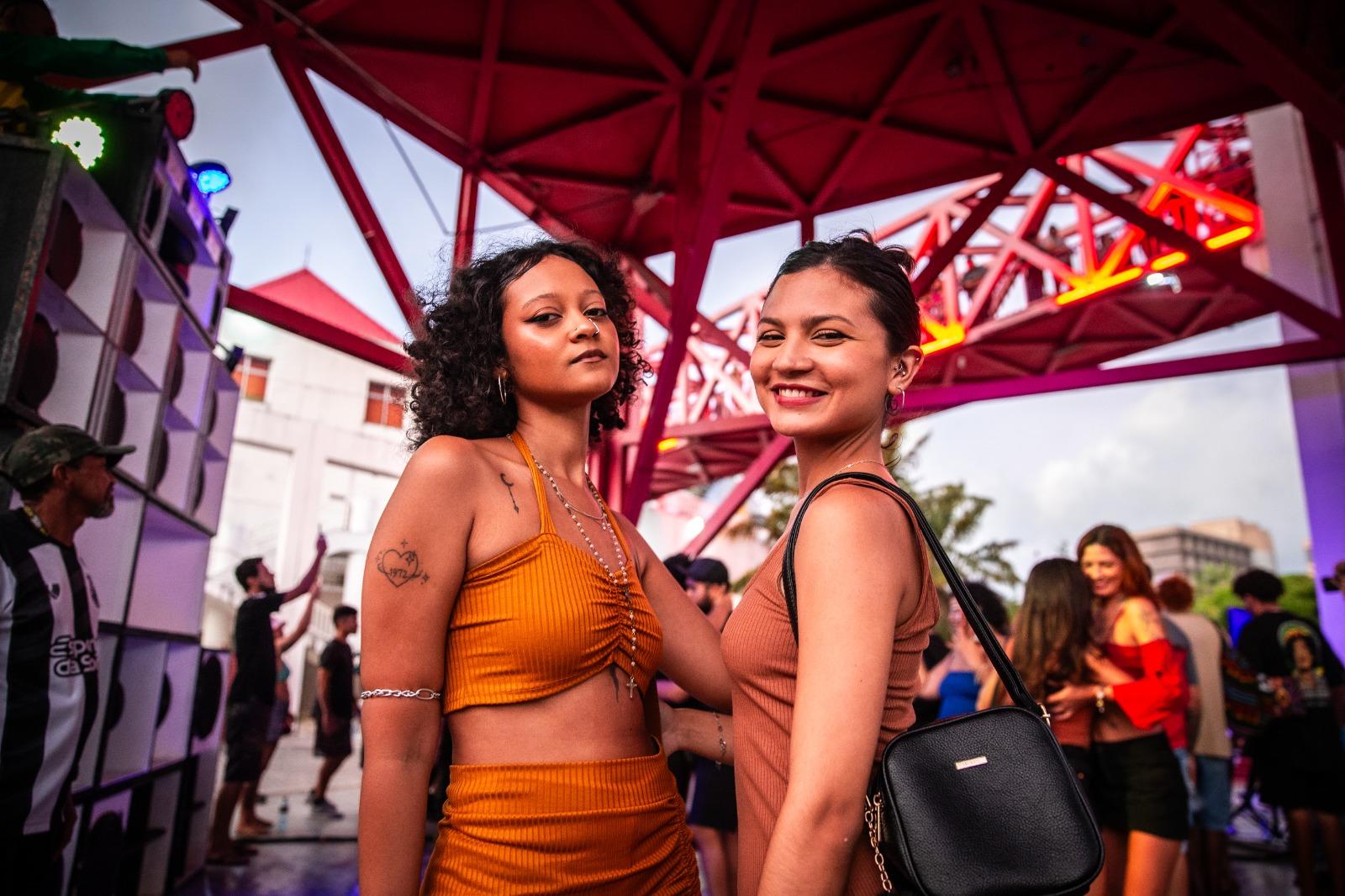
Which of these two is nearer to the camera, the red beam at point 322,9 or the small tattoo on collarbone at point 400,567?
the small tattoo on collarbone at point 400,567

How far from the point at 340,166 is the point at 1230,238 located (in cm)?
899

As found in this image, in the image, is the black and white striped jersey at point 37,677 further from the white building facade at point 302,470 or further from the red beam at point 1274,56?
the white building facade at point 302,470

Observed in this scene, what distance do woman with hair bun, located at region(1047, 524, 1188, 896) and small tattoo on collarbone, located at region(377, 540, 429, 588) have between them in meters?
2.80

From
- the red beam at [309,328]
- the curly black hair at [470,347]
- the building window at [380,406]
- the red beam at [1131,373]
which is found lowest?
the curly black hair at [470,347]

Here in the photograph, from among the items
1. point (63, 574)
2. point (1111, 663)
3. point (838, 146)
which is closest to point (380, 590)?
point (63, 574)

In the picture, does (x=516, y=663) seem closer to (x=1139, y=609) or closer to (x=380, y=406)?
(x=1139, y=609)

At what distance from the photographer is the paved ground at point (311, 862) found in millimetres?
4883

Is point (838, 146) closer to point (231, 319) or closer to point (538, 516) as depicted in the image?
point (538, 516)

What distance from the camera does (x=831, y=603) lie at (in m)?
1.08

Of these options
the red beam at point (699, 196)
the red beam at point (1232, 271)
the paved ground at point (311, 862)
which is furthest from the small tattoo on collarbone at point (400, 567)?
the red beam at point (1232, 271)

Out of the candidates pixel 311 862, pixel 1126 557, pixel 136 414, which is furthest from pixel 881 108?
pixel 311 862

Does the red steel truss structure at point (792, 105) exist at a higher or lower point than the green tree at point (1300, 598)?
higher

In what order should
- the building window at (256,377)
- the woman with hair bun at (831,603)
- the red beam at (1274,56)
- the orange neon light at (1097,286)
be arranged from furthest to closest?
the building window at (256,377) → the orange neon light at (1097,286) → the red beam at (1274,56) → the woman with hair bun at (831,603)

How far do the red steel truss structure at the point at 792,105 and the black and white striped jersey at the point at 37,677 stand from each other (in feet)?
12.0
